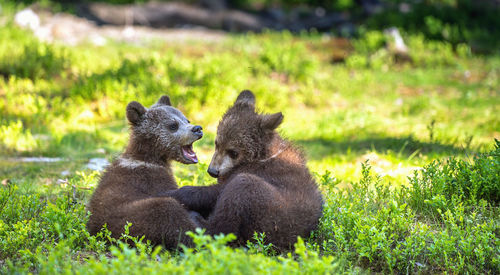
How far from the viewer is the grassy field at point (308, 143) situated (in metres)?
4.67

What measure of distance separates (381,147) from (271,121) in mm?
4022

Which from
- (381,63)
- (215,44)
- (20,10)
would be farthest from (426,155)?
(20,10)

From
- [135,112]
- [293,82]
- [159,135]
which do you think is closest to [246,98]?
[159,135]

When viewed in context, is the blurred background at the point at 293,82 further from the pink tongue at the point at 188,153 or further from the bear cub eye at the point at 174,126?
the bear cub eye at the point at 174,126

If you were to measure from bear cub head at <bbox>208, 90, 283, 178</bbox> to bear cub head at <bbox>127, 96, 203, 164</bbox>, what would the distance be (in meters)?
0.61

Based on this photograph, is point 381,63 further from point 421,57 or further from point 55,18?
point 55,18

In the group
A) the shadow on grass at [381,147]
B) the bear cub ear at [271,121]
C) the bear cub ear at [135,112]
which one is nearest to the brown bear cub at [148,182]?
the bear cub ear at [135,112]

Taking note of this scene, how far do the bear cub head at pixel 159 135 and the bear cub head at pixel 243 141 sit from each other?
612 mm

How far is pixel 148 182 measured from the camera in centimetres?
552

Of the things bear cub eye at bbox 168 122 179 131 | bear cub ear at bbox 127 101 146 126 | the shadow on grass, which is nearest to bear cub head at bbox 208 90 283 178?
bear cub eye at bbox 168 122 179 131

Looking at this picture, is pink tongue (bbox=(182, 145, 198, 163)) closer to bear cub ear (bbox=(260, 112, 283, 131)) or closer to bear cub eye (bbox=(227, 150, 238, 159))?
bear cub eye (bbox=(227, 150, 238, 159))

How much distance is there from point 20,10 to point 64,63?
24.9 ft

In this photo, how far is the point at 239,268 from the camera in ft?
11.9

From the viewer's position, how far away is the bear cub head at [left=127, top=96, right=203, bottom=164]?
600 centimetres
